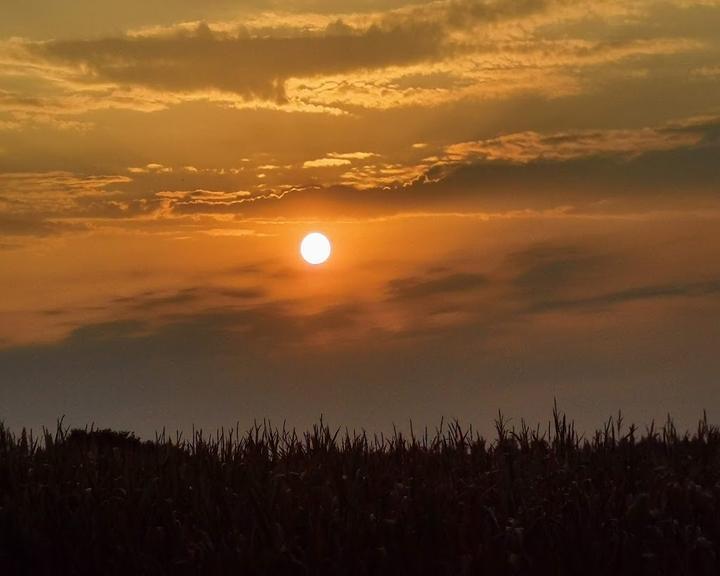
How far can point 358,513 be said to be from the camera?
9.93 m

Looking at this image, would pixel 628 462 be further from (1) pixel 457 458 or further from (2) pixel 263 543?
(2) pixel 263 543

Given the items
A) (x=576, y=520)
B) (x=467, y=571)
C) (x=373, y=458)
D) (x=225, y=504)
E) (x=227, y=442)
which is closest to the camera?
(x=467, y=571)

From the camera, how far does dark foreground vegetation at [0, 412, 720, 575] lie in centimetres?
952

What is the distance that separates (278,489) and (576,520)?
2868 millimetres

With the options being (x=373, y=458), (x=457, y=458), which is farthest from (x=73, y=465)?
(x=457, y=458)

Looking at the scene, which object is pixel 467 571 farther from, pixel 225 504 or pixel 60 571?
pixel 60 571

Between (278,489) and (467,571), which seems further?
(278,489)

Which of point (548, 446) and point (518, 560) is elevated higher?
point (548, 446)

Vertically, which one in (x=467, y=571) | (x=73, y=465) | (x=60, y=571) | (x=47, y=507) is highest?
(x=73, y=465)

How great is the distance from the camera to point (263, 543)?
9633 mm

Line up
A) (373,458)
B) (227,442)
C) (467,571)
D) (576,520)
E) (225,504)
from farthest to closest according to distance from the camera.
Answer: (227,442), (373,458), (225,504), (576,520), (467,571)

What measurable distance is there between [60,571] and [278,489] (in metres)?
2.15

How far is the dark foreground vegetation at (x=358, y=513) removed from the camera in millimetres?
9516

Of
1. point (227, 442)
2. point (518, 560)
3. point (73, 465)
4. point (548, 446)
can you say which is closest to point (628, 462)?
point (548, 446)
